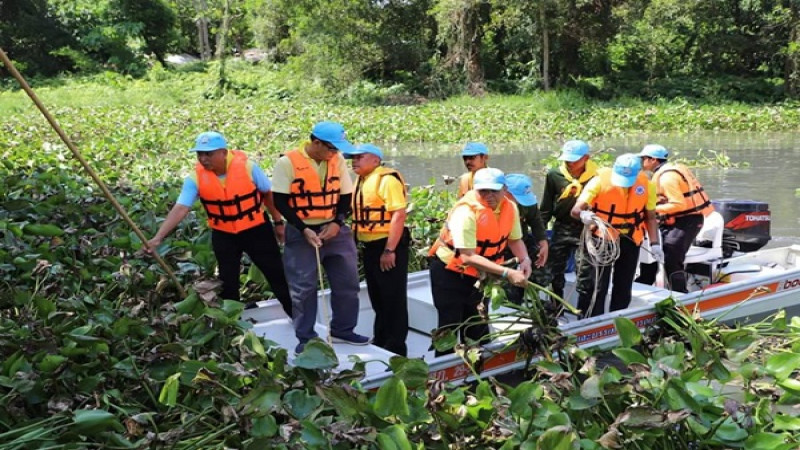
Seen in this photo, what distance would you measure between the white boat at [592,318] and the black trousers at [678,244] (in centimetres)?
13

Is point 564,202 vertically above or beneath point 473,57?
above

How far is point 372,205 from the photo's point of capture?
4898 mm

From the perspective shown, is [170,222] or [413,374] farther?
[170,222]

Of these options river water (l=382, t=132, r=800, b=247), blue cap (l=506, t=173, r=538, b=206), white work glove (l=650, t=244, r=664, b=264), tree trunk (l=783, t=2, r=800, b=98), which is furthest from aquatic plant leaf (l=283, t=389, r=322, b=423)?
tree trunk (l=783, t=2, r=800, b=98)

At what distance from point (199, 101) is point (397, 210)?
78.5ft

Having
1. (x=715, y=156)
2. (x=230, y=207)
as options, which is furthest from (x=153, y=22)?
(x=230, y=207)

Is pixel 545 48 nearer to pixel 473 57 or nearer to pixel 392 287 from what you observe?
pixel 473 57

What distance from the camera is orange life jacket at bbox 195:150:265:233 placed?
4809 millimetres

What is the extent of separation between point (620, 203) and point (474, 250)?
1.49m

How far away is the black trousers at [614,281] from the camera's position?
5.55 m

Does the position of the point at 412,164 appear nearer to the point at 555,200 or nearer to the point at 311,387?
the point at 555,200

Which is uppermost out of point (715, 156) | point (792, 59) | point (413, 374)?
point (413, 374)

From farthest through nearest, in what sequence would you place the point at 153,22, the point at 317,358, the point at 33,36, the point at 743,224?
the point at 153,22 → the point at 33,36 → the point at 743,224 → the point at 317,358

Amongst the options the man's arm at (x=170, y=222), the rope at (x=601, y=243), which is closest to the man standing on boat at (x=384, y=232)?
the man's arm at (x=170, y=222)
